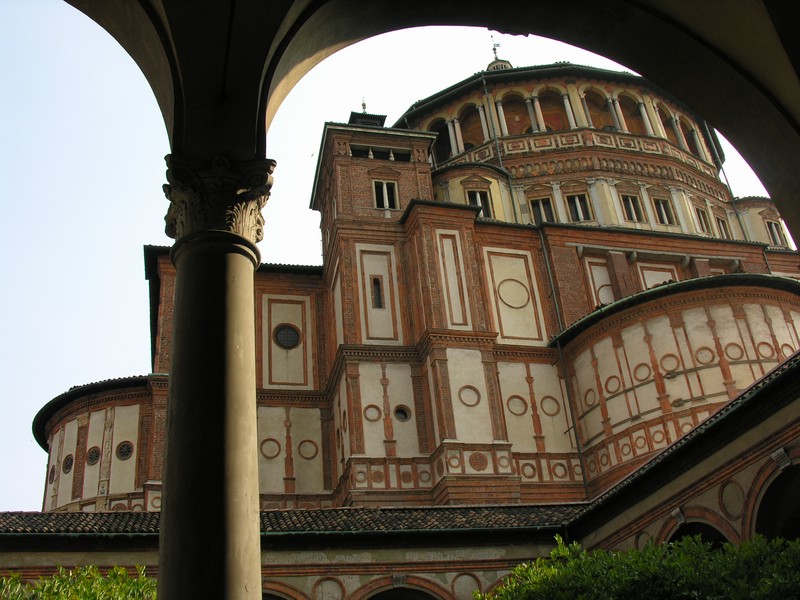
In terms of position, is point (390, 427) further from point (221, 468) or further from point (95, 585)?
point (221, 468)

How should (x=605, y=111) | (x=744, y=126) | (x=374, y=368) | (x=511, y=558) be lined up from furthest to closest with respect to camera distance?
(x=605, y=111), (x=374, y=368), (x=511, y=558), (x=744, y=126)

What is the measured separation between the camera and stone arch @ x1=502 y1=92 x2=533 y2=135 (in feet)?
126

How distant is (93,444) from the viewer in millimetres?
25391

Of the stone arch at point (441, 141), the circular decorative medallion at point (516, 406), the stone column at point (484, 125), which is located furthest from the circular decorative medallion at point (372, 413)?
the stone arch at point (441, 141)

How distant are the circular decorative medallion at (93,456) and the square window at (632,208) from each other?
22.1 meters

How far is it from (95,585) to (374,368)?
15.3m

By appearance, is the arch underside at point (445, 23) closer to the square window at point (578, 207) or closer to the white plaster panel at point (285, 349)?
the white plaster panel at point (285, 349)

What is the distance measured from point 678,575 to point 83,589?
6.61m

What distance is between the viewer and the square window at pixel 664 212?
35719 mm

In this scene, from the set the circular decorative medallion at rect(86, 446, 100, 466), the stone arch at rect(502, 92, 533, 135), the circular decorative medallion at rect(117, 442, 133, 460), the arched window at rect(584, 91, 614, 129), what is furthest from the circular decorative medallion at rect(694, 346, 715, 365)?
the arched window at rect(584, 91, 614, 129)

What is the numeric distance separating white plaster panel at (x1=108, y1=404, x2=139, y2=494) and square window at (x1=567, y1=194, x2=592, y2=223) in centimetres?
1907

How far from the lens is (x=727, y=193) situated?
4003 cm

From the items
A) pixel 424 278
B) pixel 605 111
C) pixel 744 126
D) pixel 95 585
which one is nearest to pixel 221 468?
pixel 744 126

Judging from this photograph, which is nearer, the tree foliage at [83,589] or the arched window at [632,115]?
the tree foliage at [83,589]
